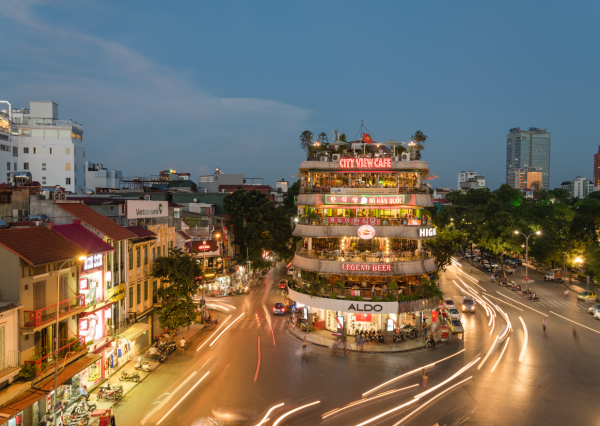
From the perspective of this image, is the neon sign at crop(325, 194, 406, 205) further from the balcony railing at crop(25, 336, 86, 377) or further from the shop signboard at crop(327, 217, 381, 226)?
the balcony railing at crop(25, 336, 86, 377)

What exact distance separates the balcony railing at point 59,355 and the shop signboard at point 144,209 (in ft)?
A: 43.0

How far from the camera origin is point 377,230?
127 ft

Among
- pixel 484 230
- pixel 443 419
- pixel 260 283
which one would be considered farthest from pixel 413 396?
pixel 484 230

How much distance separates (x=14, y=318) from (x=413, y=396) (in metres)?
22.5

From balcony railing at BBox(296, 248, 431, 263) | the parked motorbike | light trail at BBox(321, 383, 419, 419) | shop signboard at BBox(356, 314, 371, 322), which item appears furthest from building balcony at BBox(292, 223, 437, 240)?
the parked motorbike

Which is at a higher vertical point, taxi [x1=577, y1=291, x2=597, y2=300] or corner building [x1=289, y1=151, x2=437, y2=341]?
corner building [x1=289, y1=151, x2=437, y2=341]

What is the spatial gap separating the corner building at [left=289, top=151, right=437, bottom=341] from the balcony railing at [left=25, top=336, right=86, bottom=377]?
21.5m

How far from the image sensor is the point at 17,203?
2670cm

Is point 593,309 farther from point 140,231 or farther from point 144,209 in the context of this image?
point 144,209

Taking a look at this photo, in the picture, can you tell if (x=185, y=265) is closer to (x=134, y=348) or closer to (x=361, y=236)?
(x=134, y=348)

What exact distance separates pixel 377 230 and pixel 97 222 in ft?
81.5

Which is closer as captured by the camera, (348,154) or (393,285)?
(393,285)

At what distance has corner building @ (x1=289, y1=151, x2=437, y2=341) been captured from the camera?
37344 millimetres

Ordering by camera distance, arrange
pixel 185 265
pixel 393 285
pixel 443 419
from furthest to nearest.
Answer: pixel 393 285
pixel 185 265
pixel 443 419
